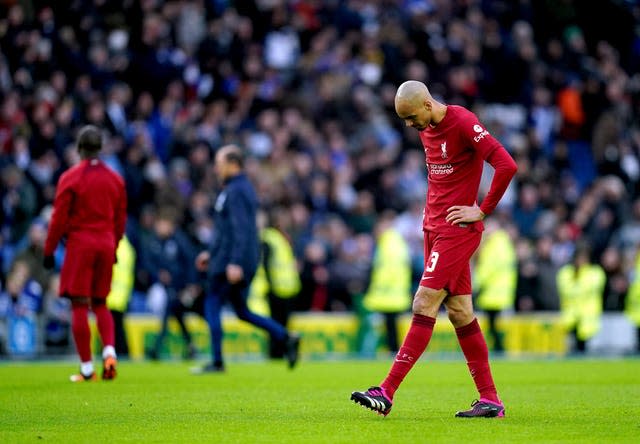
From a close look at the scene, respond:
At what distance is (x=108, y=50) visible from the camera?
25969mm

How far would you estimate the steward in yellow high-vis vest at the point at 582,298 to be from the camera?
73.3ft

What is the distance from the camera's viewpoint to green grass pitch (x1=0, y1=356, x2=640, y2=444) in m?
8.41

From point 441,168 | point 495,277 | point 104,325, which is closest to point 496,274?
point 495,277

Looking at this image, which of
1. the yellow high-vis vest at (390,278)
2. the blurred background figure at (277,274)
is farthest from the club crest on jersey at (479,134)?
the yellow high-vis vest at (390,278)

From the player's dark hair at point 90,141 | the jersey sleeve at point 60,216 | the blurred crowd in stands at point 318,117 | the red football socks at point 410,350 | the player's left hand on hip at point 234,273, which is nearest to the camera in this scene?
the red football socks at point 410,350

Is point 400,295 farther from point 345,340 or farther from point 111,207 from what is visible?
point 111,207

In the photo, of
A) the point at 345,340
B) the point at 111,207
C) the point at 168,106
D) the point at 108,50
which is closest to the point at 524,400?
the point at 111,207

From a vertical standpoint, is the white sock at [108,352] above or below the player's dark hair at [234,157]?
below

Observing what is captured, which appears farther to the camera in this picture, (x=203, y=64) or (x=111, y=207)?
(x=203, y=64)

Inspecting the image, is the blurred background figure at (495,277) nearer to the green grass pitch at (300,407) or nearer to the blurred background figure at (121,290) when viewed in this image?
the green grass pitch at (300,407)

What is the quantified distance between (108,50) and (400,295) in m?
8.09

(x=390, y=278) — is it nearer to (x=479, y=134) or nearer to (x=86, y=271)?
(x=86, y=271)

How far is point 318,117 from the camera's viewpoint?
2734 centimetres

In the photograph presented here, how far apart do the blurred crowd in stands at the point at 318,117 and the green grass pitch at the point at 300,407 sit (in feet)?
19.8
